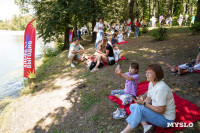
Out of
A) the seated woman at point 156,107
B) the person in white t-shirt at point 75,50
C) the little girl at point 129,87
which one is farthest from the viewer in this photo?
the person in white t-shirt at point 75,50

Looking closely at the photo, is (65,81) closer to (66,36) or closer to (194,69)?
(194,69)

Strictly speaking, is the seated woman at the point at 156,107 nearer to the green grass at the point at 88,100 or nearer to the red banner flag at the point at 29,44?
the green grass at the point at 88,100

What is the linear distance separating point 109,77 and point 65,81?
1916mm

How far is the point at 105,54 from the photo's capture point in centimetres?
627

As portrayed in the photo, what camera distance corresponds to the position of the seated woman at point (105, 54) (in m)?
6.18

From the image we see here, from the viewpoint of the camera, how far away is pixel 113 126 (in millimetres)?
3000

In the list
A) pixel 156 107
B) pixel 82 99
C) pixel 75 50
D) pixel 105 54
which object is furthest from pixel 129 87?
pixel 75 50

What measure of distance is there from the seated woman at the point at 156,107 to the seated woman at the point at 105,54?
390cm

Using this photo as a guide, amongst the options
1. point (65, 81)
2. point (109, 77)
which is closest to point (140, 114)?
point (109, 77)

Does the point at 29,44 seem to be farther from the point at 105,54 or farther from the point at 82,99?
the point at 82,99

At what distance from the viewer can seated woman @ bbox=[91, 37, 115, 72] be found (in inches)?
243

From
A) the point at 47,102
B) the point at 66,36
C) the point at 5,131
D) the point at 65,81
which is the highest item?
the point at 66,36

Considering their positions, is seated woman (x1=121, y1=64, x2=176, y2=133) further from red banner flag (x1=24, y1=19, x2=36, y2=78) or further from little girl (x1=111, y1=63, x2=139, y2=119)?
red banner flag (x1=24, y1=19, x2=36, y2=78)

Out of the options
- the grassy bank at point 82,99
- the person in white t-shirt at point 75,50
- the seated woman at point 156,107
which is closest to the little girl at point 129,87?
the grassy bank at point 82,99
